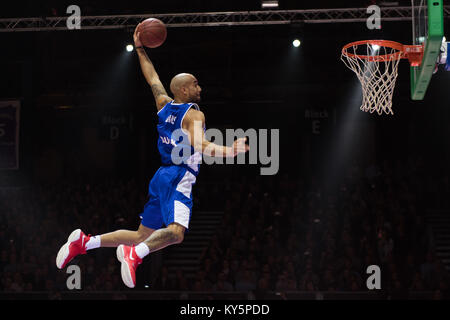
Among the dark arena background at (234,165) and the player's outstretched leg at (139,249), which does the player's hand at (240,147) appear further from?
the dark arena background at (234,165)

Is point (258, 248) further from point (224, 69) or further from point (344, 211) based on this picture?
point (224, 69)

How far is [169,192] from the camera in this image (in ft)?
17.1

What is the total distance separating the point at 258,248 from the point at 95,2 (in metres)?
6.35

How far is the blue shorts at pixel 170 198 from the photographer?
16.8ft

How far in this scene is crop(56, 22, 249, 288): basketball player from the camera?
5.02 m

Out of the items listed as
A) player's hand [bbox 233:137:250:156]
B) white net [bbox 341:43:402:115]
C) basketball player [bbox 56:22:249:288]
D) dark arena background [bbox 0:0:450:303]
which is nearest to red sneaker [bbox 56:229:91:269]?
basketball player [bbox 56:22:249:288]

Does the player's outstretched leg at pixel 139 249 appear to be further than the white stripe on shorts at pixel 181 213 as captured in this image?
No

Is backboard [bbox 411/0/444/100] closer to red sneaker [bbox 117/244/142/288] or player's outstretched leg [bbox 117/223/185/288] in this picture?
player's outstretched leg [bbox 117/223/185/288]

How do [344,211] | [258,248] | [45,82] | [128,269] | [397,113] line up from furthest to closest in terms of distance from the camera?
1. [397,113]
2. [45,82]
3. [344,211]
4. [258,248]
5. [128,269]

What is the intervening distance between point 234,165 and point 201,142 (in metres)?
13.9

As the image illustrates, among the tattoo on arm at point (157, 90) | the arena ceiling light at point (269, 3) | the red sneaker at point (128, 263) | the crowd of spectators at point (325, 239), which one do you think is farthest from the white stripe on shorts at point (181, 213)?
the arena ceiling light at point (269, 3)

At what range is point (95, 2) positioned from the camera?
13508 millimetres

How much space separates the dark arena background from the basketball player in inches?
219
